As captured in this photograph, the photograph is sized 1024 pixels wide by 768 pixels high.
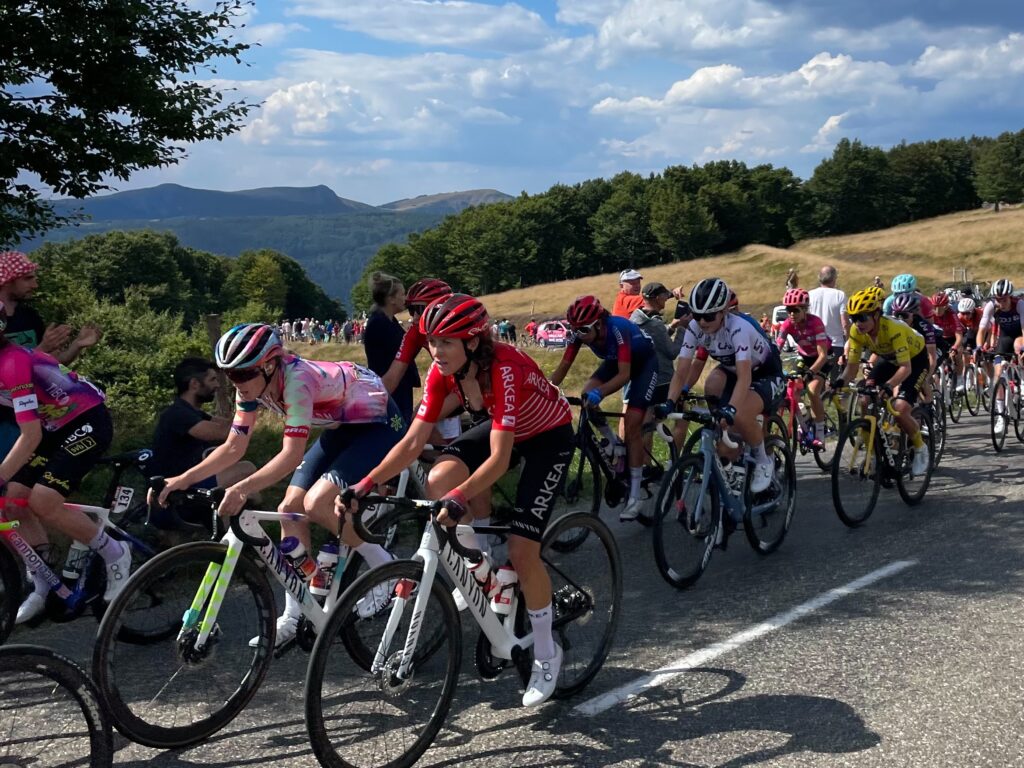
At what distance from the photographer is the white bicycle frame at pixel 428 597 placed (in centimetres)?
415

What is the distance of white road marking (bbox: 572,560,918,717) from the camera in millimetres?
4820

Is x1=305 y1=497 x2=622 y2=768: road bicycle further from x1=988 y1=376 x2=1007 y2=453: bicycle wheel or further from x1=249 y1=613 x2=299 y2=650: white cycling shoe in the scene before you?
x1=988 y1=376 x2=1007 y2=453: bicycle wheel

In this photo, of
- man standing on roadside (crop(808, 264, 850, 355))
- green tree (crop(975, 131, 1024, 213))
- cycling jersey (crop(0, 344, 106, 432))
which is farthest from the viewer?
green tree (crop(975, 131, 1024, 213))

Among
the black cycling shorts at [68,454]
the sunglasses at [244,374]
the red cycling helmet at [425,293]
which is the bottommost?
the black cycling shorts at [68,454]

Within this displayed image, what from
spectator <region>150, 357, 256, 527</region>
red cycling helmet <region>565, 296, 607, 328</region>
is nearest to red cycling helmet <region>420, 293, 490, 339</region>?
spectator <region>150, 357, 256, 527</region>

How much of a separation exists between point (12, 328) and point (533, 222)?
4934 inches

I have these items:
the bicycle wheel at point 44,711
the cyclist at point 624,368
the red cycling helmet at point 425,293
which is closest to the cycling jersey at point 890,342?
the cyclist at point 624,368

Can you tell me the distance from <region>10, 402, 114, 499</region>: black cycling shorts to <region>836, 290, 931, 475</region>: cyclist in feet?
21.0

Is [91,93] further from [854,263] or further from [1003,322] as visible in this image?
[854,263]

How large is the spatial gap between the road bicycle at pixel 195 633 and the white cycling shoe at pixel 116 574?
1252mm

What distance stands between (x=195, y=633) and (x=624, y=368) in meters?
4.77

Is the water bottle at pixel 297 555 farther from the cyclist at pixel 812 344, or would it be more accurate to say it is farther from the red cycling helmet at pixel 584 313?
the cyclist at pixel 812 344

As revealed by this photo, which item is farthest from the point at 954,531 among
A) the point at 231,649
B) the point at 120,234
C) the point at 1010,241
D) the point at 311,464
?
the point at 120,234

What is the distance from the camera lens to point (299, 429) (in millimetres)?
4746
